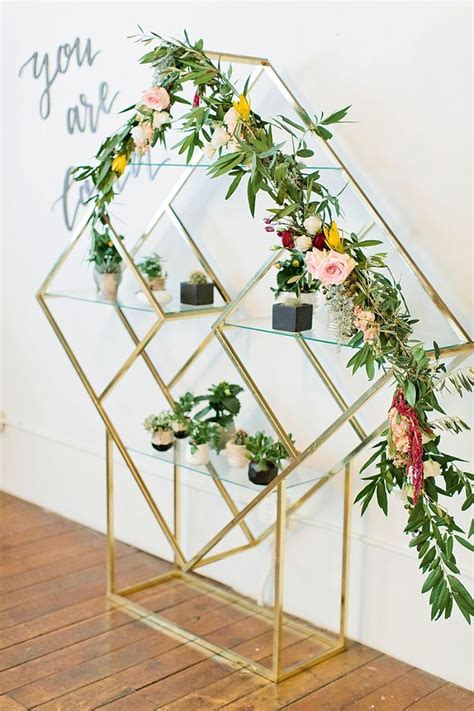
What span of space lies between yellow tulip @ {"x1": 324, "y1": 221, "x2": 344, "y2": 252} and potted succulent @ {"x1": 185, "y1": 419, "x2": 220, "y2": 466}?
0.90m

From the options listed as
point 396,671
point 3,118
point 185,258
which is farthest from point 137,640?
point 3,118

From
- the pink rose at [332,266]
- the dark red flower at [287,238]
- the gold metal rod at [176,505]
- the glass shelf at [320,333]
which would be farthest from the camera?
the gold metal rod at [176,505]

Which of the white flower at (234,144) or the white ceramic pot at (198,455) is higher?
the white flower at (234,144)

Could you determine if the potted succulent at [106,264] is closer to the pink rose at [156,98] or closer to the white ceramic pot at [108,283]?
the white ceramic pot at [108,283]

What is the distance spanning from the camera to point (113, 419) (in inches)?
145

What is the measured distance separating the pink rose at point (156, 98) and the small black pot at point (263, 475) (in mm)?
1007

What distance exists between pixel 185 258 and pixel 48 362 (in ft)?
3.03

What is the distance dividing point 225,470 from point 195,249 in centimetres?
70

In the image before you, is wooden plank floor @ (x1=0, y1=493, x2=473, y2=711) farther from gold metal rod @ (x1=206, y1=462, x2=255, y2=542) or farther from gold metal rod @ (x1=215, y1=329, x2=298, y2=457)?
gold metal rod @ (x1=215, y1=329, x2=298, y2=457)

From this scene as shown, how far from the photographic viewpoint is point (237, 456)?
9.57 feet

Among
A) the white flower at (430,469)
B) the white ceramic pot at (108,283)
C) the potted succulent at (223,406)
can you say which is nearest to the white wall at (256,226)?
the potted succulent at (223,406)

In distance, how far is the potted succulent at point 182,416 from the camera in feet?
10.00

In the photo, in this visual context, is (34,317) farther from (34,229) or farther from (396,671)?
(396,671)

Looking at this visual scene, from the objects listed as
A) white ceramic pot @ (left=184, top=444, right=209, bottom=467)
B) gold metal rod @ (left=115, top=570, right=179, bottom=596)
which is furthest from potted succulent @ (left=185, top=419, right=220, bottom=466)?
gold metal rod @ (left=115, top=570, right=179, bottom=596)
